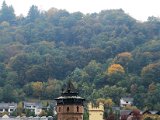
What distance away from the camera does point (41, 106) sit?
121562mm

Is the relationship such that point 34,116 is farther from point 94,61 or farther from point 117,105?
point 94,61

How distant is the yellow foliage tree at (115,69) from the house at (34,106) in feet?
66.7

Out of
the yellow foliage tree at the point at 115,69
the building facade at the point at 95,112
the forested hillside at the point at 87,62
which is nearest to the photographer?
the building facade at the point at 95,112

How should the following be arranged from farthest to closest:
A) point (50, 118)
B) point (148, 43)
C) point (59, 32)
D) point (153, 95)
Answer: point (59, 32) → point (148, 43) → point (153, 95) → point (50, 118)

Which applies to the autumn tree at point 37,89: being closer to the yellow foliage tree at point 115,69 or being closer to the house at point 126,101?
the yellow foliage tree at point 115,69

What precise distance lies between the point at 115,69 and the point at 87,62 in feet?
69.1

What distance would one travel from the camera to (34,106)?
401 ft

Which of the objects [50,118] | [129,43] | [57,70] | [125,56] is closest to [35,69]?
[57,70]

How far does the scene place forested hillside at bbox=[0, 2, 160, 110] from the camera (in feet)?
420

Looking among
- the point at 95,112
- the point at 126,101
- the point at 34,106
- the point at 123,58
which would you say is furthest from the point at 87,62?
the point at 95,112

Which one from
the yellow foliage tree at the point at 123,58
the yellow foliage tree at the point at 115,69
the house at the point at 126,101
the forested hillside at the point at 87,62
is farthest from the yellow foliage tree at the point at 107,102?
the yellow foliage tree at the point at 123,58

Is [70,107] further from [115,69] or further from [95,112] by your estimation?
[115,69]

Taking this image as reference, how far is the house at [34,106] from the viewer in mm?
118931

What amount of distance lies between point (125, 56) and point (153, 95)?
1502 inches
